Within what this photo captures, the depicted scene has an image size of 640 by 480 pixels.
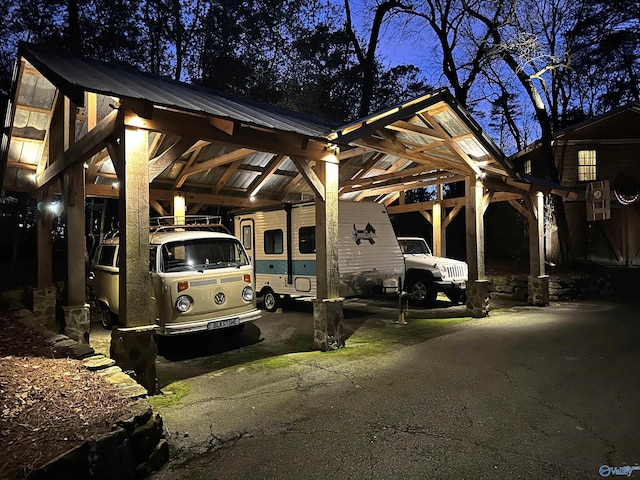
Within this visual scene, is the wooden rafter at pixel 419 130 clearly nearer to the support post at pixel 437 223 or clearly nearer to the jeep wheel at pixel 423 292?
the jeep wheel at pixel 423 292

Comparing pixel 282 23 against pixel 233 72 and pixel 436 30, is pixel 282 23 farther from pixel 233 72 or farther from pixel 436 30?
Result: pixel 436 30

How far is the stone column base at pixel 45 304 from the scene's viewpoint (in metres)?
9.25

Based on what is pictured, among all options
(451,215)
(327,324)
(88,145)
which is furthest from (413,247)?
(88,145)

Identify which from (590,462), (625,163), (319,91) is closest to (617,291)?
(625,163)

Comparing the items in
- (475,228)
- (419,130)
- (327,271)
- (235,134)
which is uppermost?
(419,130)

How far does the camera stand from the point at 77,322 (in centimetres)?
700

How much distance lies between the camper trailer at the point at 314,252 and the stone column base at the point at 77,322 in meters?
4.86

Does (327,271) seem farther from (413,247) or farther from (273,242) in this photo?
(413,247)

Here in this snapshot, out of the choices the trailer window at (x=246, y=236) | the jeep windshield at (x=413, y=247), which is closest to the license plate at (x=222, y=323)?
the trailer window at (x=246, y=236)

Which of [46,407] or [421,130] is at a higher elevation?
[421,130]

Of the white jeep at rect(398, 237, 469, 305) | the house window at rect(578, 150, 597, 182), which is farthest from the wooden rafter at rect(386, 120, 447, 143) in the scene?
the house window at rect(578, 150, 597, 182)

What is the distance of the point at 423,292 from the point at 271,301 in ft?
13.9

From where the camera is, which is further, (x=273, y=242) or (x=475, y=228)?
(x=273, y=242)

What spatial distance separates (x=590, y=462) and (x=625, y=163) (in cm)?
2131
